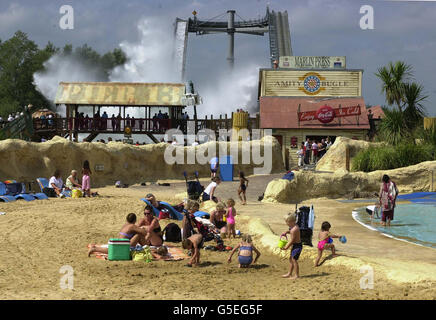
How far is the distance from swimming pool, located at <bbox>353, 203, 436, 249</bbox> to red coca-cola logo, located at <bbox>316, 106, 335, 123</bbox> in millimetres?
14926

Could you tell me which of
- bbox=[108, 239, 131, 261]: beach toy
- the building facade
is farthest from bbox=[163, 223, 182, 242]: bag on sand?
the building facade

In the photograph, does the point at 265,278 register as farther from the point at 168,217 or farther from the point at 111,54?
the point at 111,54

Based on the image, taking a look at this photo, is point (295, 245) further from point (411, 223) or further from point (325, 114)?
point (325, 114)

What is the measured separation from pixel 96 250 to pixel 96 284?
2312mm

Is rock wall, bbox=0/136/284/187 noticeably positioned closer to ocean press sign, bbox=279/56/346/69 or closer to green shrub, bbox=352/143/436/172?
green shrub, bbox=352/143/436/172

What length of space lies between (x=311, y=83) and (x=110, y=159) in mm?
16832

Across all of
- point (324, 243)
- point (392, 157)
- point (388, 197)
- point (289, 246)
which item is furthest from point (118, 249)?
point (392, 157)

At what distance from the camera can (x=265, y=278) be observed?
9.50 m

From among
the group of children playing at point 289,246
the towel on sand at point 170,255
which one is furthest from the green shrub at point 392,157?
the towel on sand at point 170,255

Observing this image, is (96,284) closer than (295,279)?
Yes

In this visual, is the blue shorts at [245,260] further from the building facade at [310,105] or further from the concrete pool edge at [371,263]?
the building facade at [310,105]

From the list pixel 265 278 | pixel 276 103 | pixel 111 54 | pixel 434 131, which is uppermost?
pixel 111 54

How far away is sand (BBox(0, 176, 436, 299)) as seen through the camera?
Result: 8.20 meters
